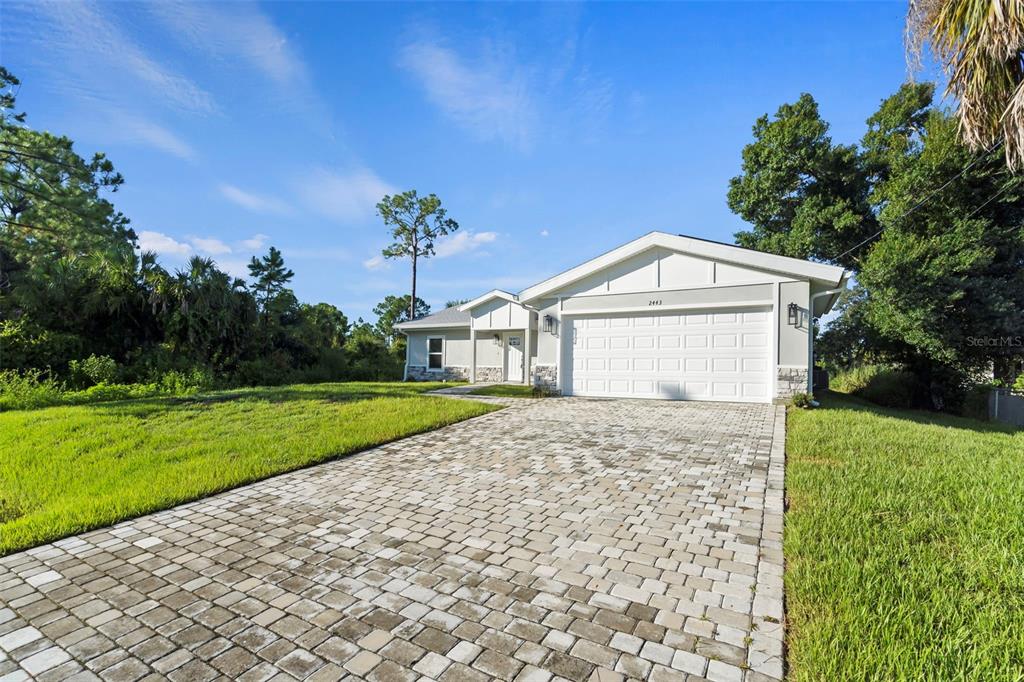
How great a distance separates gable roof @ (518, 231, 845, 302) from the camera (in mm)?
9789

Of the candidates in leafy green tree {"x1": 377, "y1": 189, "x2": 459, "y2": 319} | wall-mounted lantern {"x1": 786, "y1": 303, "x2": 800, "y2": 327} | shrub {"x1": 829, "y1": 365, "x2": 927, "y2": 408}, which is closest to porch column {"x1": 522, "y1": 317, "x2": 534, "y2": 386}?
wall-mounted lantern {"x1": 786, "y1": 303, "x2": 800, "y2": 327}

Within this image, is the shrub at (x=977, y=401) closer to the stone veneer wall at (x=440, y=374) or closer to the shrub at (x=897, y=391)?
the shrub at (x=897, y=391)

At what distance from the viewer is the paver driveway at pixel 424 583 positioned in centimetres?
203

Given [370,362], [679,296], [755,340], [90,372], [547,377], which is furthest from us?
[370,362]

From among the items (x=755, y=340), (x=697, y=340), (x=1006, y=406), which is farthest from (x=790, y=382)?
(x=1006, y=406)

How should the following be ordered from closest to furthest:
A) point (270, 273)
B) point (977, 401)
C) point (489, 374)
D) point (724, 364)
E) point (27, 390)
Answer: point (27, 390) → point (724, 364) → point (977, 401) → point (489, 374) → point (270, 273)

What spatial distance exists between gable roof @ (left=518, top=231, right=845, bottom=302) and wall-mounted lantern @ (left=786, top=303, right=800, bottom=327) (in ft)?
2.25

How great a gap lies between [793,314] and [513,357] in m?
10.3

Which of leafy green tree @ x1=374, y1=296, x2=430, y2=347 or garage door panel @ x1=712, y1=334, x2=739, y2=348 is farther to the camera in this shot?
leafy green tree @ x1=374, y1=296, x2=430, y2=347

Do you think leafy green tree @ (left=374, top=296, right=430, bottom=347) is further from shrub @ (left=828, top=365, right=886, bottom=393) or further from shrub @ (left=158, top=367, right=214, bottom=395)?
shrub @ (left=828, top=365, right=886, bottom=393)

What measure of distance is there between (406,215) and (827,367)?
86.6ft

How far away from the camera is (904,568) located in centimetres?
270

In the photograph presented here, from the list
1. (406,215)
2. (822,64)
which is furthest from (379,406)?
(406,215)

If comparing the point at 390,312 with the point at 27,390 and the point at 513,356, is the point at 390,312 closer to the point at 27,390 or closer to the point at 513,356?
the point at 513,356
